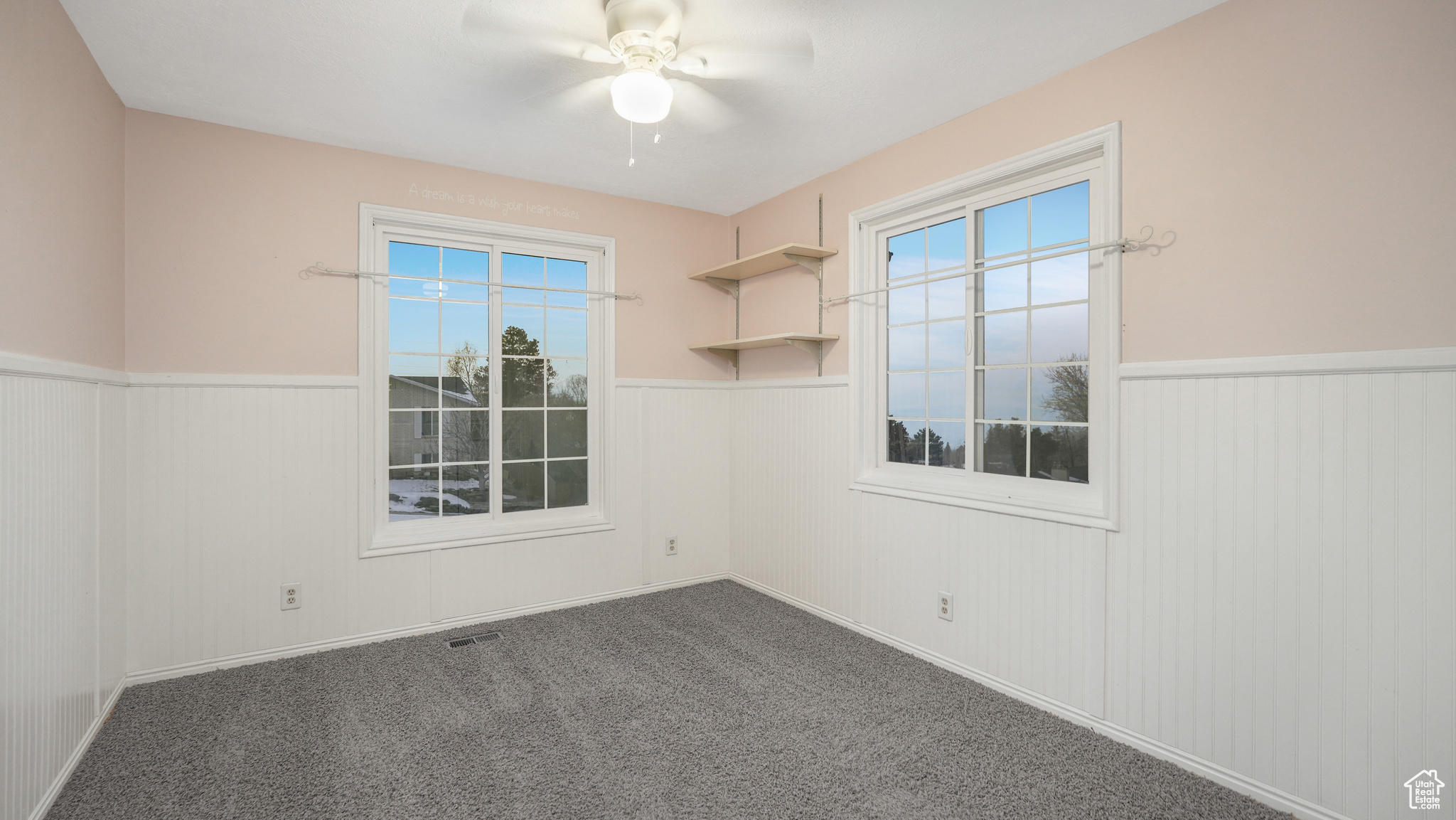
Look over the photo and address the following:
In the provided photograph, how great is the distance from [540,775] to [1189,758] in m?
2.18

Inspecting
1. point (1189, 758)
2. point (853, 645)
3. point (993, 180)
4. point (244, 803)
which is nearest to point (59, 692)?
point (244, 803)

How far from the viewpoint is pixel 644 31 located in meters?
2.13

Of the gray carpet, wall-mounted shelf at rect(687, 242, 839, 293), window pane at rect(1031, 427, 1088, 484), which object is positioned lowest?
the gray carpet

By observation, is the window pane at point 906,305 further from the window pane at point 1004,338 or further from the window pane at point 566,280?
the window pane at point 566,280

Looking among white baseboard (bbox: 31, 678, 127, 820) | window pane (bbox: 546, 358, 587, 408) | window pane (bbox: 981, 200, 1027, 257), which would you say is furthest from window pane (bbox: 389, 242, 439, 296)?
window pane (bbox: 981, 200, 1027, 257)

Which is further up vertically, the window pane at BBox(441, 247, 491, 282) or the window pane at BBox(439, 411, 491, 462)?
the window pane at BBox(441, 247, 491, 282)

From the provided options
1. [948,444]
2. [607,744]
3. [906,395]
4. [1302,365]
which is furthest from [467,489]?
[1302,365]

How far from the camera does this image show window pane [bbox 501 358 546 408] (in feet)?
12.4

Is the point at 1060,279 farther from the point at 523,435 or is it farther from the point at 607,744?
the point at 523,435

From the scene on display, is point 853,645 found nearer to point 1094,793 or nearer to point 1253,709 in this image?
point 1094,793

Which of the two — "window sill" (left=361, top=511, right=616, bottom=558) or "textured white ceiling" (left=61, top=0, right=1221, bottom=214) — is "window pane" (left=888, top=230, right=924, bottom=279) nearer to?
"textured white ceiling" (left=61, top=0, right=1221, bottom=214)

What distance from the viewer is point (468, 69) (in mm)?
2518

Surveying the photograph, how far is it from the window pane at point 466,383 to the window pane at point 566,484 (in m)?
0.58

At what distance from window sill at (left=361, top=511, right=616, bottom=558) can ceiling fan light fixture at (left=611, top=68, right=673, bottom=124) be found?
7.98 ft
